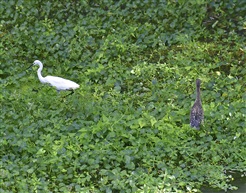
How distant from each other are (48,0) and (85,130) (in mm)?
5674

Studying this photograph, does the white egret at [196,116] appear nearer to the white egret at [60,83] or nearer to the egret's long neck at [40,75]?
the white egret at [60,83]

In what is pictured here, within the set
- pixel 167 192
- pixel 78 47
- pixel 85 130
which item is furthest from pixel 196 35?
pixel 167 192

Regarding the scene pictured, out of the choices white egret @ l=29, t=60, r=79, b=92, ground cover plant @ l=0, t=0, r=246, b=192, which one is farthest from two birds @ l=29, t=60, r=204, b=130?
ground cover plant @ l=0, t=0, r=246, b=192

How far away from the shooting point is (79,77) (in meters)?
11.5

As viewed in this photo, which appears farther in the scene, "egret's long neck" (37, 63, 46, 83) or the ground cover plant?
"egret's long neck" (37, 63, 46, 83)

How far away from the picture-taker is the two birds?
363 inches

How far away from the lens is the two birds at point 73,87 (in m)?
9.23

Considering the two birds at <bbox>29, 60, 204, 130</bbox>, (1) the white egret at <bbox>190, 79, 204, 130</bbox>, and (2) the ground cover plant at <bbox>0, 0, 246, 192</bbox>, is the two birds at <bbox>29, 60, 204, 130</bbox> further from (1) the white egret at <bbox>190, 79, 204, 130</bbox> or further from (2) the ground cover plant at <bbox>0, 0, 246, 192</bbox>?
(2) the ground cover plant at <bbox>0, 0, 246, 192</bbox>

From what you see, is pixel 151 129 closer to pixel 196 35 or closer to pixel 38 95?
pixel 38 95

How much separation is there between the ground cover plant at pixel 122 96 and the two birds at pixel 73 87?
0.37 feet

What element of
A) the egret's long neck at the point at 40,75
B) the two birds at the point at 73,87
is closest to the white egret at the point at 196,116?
the two birds at the point at 73,87

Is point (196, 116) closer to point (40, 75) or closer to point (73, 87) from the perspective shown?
point (73, 87)

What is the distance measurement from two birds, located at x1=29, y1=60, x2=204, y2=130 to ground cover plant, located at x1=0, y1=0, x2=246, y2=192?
0.11 metres

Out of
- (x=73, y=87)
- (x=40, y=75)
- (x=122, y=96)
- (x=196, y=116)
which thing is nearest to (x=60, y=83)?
(x=73, y=87)
